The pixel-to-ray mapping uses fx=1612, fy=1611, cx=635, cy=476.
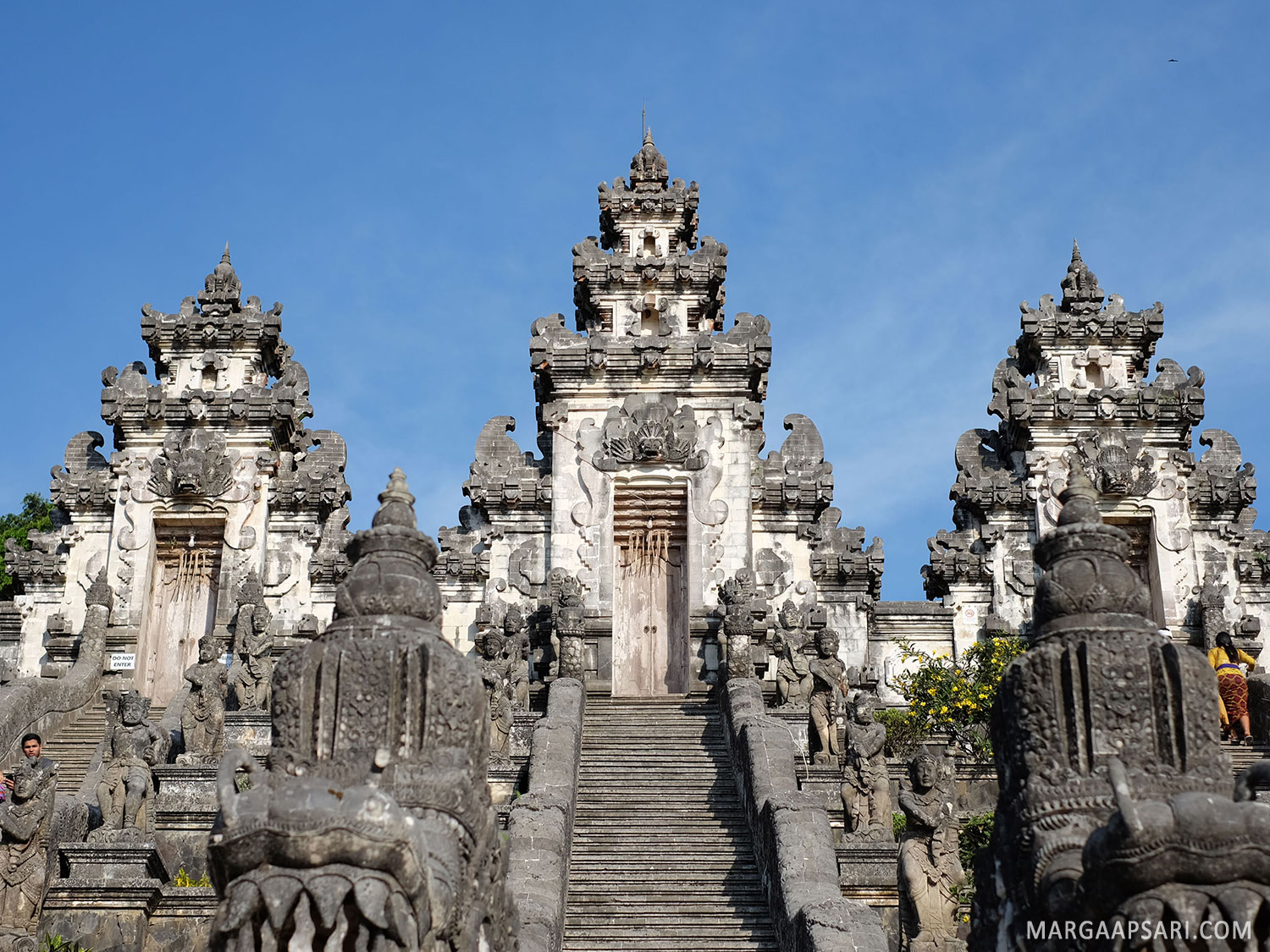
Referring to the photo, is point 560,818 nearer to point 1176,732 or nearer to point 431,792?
point 431,792

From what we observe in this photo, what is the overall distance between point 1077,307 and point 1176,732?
1853cm

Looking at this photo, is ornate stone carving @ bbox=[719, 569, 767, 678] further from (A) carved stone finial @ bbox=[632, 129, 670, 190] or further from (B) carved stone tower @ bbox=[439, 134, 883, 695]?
(A) carved stone finial @ bbox=[632, 129, 670, 190]

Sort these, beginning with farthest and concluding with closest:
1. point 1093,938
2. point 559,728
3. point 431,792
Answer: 1. point 559,728
2. point 431,792
3. point 1093,938

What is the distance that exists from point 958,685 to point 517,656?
6.06m

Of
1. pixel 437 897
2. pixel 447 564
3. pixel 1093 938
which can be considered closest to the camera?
pixel 1093 938

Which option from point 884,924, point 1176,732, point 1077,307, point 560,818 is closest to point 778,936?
point 884,924

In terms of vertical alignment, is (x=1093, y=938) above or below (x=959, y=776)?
below

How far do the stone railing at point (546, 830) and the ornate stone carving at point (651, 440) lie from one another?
19.7 feet

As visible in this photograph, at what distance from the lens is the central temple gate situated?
73.5 feet

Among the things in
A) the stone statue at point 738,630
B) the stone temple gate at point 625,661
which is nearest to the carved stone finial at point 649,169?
the stone temple gate at point 625,661

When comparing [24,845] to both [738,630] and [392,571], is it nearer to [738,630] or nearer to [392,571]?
[392,571]

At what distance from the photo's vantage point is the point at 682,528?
913 inches

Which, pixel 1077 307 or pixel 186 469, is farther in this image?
pixel 1077 307

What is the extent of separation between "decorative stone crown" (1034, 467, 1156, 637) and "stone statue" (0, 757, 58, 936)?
→ 28.0 feet
